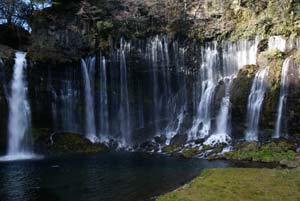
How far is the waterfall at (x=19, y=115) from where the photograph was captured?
42.7 metres

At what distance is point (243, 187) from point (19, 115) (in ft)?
106

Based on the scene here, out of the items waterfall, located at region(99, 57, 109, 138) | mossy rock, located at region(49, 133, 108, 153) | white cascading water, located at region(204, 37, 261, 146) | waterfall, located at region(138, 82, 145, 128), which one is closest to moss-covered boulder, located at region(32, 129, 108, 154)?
mossy rock, located at region(49, 133, 108, 153)

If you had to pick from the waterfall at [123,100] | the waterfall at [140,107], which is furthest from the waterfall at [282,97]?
the waterfall at [123,100]

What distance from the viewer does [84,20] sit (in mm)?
50375

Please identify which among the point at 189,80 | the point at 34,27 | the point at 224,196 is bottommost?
the point at 224,196

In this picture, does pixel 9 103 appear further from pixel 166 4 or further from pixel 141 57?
pixel 166 4

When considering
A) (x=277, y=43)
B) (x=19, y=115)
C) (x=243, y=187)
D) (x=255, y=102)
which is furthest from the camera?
(x=277, y=43)

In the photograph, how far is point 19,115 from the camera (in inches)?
1720

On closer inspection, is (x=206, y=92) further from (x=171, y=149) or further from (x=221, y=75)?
(x=171, y=149)

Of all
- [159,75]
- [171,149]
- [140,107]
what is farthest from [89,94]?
Answer: [171,149]

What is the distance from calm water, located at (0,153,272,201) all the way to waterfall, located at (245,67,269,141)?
9.38 m

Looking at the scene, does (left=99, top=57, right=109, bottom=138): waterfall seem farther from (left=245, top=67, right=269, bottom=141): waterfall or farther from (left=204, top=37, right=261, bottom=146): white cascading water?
(left=245, top=67, right=269, bottom=141): waterfall

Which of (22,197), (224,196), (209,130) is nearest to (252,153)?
(209,130)

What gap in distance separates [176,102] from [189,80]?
341cm
